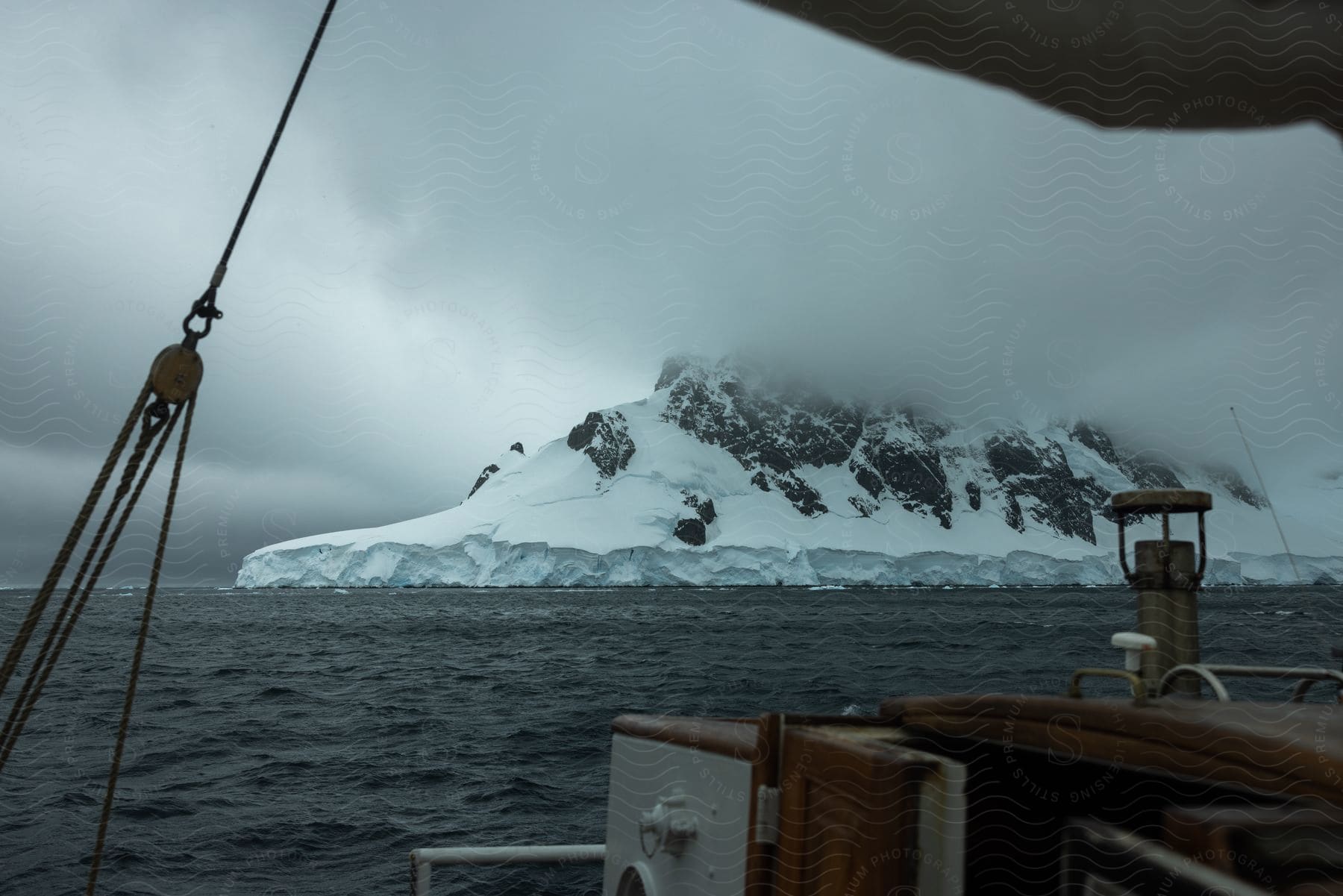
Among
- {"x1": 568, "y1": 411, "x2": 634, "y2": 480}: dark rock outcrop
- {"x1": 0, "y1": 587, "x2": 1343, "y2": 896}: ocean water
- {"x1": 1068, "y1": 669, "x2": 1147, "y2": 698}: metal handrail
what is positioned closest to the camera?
{"x1": 1068, "y1": 669, "x2": 1147, "y2": 698}: metal handrail

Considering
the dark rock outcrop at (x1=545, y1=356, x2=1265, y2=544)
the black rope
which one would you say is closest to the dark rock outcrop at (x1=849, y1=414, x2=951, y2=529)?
the dark rock outcrop at (x1=545, y1=356, x2=1265, y2=544)

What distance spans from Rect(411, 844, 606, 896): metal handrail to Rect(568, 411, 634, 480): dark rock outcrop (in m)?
119

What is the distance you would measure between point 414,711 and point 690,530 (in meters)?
77.2

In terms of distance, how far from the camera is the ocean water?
11.6 m

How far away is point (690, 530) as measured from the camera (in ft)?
334

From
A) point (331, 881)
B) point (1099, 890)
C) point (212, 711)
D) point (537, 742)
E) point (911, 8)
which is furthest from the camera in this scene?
point (212, 711)

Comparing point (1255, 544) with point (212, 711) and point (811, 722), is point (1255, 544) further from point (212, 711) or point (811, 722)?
point (811, 722)

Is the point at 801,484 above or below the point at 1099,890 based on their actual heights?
above

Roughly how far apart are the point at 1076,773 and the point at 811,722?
709mm

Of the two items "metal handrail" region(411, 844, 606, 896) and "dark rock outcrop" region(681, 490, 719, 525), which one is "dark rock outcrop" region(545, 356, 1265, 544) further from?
"metal handrail" region(411, 844, 606, 896)

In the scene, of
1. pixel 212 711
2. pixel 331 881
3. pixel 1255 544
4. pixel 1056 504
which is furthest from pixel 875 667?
pixel 1255 544

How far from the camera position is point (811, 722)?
249 cm

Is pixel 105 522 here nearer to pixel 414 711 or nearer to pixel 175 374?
pixel 175 374

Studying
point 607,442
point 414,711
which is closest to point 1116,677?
point 414,711
